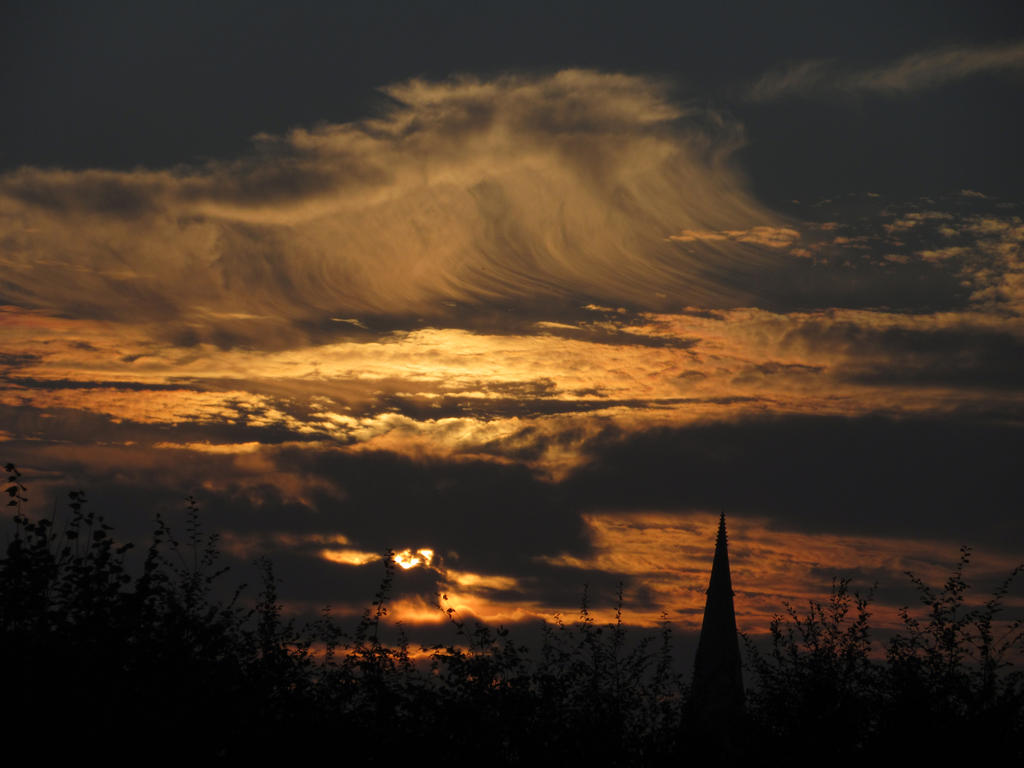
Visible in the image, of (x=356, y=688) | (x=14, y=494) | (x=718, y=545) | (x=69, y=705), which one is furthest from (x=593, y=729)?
(x=718, y=545)

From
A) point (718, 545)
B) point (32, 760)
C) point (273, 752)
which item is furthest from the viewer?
point (718, 545)

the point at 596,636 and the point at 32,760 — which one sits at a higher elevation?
the point at 596,636

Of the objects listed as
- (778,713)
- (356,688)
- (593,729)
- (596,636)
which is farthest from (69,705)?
(778,713)

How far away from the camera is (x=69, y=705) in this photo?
22.5 meters

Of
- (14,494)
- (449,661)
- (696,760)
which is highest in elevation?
(14,494)

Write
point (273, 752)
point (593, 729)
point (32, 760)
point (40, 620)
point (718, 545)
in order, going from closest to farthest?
point (32, 760)
point (40, 620)
point (273, 752)
point (593, 729)
point (718, 545)

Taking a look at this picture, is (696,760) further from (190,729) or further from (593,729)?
(190,729)

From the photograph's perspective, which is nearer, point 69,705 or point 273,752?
point 69,705

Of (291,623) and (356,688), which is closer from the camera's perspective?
(356,688)

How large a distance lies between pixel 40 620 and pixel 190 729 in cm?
388

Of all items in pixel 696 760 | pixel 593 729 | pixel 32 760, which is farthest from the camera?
pixel 696 760

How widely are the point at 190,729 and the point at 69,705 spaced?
9.23ft

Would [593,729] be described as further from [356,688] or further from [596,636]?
[356,688]

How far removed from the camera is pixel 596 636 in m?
32.9
